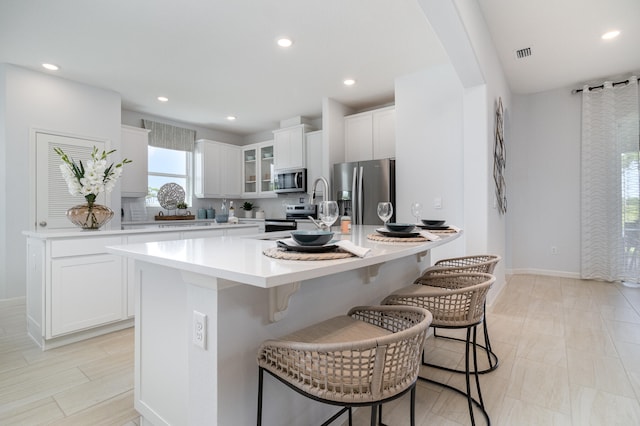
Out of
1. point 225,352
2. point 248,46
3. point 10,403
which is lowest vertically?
point 10,403

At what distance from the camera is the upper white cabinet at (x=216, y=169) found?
5.95 meters

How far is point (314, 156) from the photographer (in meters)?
5.20

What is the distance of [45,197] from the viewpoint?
12.6 ft

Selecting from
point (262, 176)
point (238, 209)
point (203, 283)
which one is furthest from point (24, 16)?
point (238, 209)

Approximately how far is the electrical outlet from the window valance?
204 inches

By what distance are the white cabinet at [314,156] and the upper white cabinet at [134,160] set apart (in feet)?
8.36

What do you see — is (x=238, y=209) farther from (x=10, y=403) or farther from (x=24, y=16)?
(x=10, y=403)

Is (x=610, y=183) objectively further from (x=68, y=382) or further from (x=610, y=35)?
(x=68, y=382)

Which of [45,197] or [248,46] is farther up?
[248,46]

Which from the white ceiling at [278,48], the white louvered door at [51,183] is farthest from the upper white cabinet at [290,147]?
the white louvered door at [51,183]

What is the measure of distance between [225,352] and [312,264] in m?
0.46

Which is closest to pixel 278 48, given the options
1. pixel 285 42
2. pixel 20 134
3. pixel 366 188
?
pixel 285 42

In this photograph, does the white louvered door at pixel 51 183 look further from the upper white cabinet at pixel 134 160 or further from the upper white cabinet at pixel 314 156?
the upper white cabinet at pixel 314 156

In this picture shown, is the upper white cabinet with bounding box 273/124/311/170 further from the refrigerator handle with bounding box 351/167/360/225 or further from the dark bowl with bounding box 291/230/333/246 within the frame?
the dark bowl with bounding box 291/230/333/246
